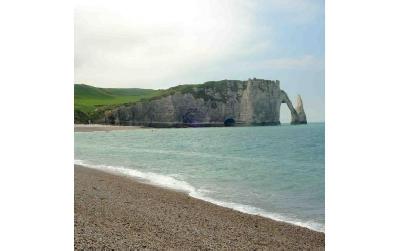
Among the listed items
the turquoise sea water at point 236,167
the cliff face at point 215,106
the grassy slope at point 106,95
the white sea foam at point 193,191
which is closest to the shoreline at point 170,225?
the white sea foam at point 193,191

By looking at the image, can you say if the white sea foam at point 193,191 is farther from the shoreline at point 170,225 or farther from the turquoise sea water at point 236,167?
the shoreline at point 170,225

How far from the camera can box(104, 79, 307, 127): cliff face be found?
754 centimetres

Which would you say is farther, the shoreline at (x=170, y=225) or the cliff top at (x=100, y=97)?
the cliff top at (x=100, y=97)

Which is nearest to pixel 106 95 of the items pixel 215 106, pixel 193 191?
pixel 193 191

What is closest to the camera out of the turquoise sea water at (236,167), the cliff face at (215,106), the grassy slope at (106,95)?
the grassy slope at (106,95)

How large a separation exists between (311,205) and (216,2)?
2468 mm

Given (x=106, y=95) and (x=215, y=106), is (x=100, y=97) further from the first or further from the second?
(x=215, y=106)

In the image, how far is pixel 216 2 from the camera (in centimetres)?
374

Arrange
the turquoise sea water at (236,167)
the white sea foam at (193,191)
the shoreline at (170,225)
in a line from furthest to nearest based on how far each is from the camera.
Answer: the turquoise sea water at (236,167), the white sea foam at (193,191), the shoreline at (170,225)

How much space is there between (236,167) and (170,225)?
5825 millimetres

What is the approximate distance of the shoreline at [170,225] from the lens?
2686 millimetres

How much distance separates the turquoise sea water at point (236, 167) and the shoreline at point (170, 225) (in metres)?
0.42

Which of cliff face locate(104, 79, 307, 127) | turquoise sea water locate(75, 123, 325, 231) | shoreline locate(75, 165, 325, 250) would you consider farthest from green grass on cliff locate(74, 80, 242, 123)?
shoreline locate(75, 165, 325, 250)

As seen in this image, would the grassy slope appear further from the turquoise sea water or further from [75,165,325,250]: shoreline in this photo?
the turquoise sea water
